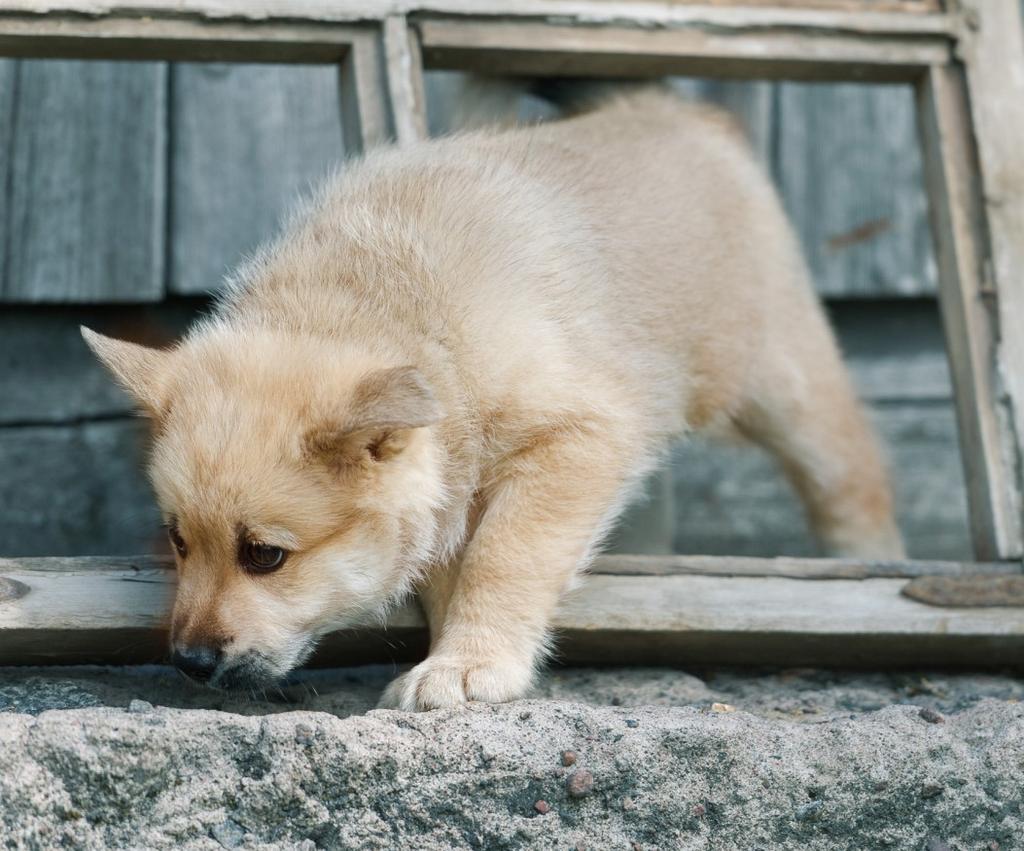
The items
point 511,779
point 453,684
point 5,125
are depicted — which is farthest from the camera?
point 5,125

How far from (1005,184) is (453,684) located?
8.14 ft

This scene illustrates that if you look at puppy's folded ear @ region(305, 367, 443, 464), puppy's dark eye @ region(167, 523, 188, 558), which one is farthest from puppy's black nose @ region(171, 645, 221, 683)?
puppy's folded ear @ region(305, 367, 443, 464)

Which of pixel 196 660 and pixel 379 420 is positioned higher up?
pixel 379 420

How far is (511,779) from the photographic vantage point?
9.47 ft

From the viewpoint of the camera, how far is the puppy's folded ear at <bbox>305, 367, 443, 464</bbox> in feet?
10.5

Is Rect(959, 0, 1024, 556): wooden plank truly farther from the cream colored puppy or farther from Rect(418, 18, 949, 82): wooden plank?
the cream colored puppy

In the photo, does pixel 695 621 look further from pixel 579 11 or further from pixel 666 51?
pixel 579 11

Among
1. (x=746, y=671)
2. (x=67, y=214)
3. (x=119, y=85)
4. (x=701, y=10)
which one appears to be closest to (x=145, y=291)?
(x=67, y=214)

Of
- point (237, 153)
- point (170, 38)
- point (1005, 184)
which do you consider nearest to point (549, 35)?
point (170, 38)

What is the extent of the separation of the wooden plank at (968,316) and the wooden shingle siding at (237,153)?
234 centimetres

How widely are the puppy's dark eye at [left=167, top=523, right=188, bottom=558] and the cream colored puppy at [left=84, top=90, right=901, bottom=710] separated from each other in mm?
13

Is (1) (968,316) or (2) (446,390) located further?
(1) (968,316)

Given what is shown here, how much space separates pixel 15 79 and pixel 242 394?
100 inches

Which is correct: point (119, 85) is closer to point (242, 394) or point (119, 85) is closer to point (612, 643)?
point (242, 394)
